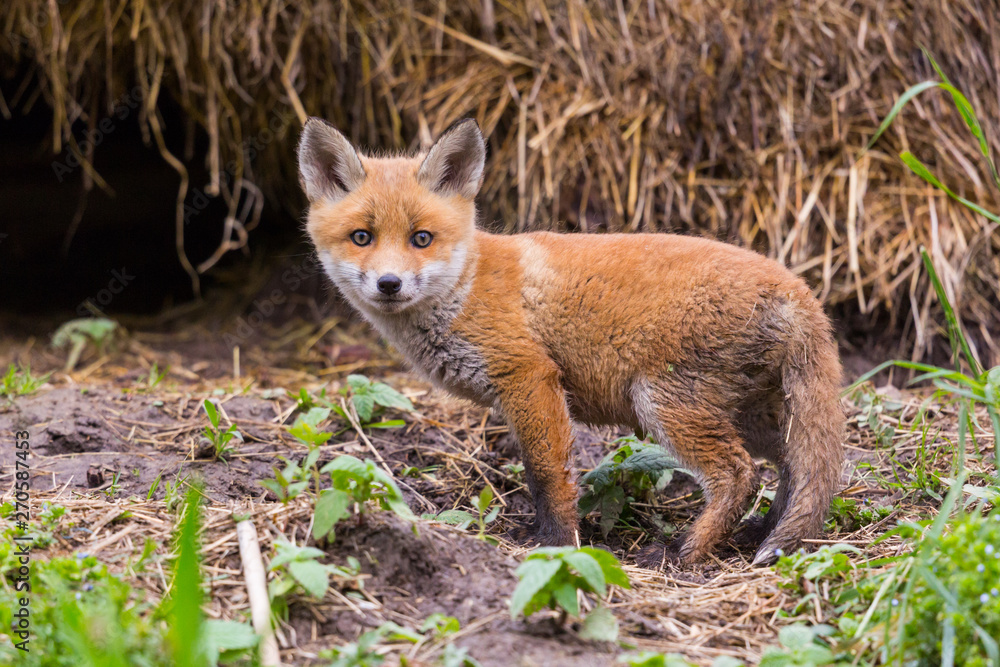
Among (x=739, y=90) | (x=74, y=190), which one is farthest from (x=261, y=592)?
(x=74, y=190)

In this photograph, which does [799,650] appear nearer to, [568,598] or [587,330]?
[568,598]

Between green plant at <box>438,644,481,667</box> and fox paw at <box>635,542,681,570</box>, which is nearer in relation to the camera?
green plant at <box>438,644,481,667</box>

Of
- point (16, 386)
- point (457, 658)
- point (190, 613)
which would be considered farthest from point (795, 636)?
point (16, 386)

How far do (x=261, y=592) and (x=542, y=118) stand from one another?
13.5 feet

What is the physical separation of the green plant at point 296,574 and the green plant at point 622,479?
1414 millimetres

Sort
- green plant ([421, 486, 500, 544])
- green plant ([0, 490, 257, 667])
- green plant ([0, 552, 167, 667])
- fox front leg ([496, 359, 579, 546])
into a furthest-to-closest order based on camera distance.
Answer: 1. fox front leg ([496, 359, 579, 546])
2. green plant ([421, 486, 500, 544])
3. green plant ([0, 552, 167, 667])
4. green plant ([0, 490, 257, 667])

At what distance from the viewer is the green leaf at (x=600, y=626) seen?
217cm

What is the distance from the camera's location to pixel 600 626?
2.21 meters

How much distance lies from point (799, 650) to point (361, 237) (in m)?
2.45

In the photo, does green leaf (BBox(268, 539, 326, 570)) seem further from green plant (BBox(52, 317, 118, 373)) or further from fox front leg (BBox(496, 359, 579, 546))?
green plant (BBox(52, 317, 118, 373))

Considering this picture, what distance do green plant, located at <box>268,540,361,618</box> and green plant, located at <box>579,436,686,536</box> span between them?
55.7 inches

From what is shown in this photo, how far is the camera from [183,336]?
681 cm
